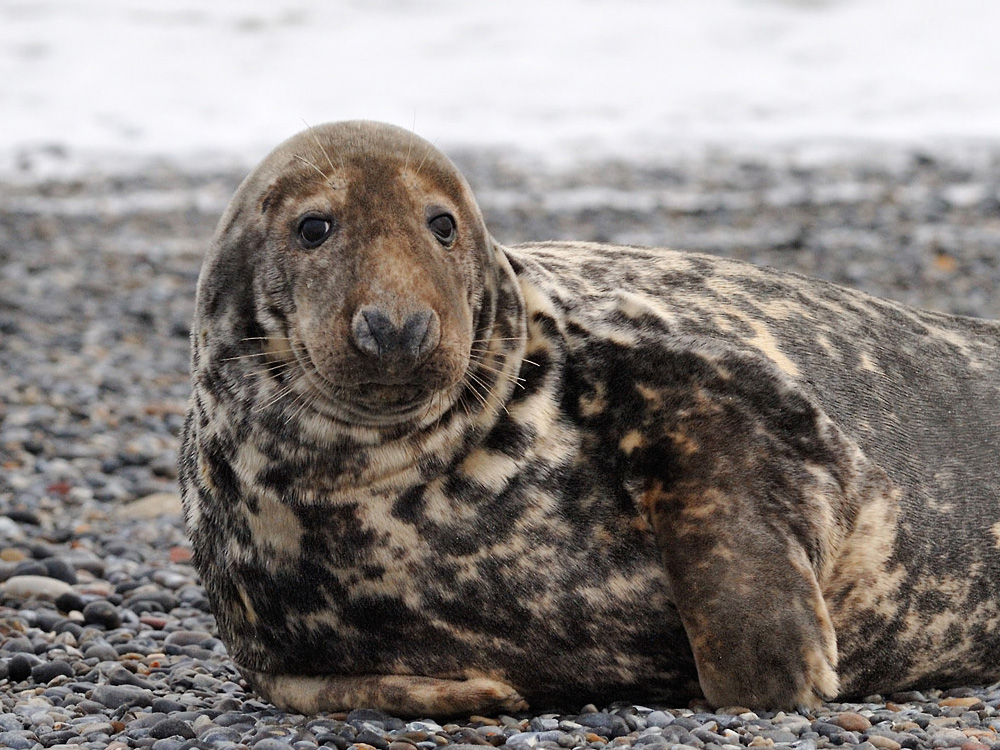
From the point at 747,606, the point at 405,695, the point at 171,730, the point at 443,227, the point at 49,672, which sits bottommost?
the point at 49,672

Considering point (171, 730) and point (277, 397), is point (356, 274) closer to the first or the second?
point (277, 397)

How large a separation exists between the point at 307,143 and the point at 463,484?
976 millimetres

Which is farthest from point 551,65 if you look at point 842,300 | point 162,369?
point 842,300

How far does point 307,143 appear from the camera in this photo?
372 centimetres

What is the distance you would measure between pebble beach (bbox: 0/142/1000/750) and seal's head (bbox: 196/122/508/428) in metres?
0.89

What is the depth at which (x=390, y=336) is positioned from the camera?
325cm

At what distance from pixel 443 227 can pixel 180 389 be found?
5459 millimetres

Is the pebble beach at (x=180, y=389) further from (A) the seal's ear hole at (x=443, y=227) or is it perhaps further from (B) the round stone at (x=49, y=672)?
(A) the seal's ear hole at (x=443, y=227)

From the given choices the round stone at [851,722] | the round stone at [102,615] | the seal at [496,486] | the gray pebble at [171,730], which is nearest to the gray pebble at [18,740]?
the gray pebble at [171,730]

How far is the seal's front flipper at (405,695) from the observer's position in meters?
3.61

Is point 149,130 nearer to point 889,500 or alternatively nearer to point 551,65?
point 551,65

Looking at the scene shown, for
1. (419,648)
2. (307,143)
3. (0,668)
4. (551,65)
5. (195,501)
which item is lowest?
(0,668)

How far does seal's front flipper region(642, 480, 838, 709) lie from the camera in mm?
3564

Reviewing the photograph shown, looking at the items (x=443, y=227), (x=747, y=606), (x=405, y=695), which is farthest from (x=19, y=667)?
(x=747, y=606)
